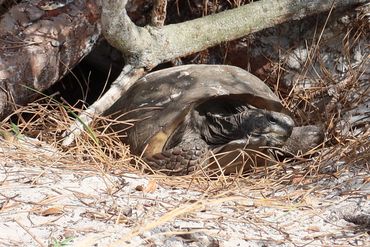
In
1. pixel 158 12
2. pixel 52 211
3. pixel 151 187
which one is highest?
pixel 158 12

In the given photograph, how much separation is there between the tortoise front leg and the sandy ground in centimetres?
37

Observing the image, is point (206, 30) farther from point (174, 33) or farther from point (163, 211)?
point (163, 211)

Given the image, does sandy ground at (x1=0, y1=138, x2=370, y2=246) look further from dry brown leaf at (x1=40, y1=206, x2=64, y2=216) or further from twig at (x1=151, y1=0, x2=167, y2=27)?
twig at (x1=151, y1=0, x2=167, y2=27)

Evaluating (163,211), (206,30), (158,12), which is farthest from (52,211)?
(206,30)

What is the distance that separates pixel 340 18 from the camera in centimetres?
428

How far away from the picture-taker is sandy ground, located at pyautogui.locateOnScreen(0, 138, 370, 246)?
234 cm

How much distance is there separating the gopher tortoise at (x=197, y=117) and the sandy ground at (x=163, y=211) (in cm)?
45

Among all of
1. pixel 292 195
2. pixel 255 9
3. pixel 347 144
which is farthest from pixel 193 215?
pixel 255 9

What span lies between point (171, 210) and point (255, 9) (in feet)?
6.10

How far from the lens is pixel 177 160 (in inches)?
139

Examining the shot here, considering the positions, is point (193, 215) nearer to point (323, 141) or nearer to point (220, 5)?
point (323, 141)

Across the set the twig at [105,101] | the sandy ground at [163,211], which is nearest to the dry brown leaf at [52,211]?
the sandy ground at [163,211]

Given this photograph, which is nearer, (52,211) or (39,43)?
(52,211)

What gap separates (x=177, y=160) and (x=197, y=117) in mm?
400
